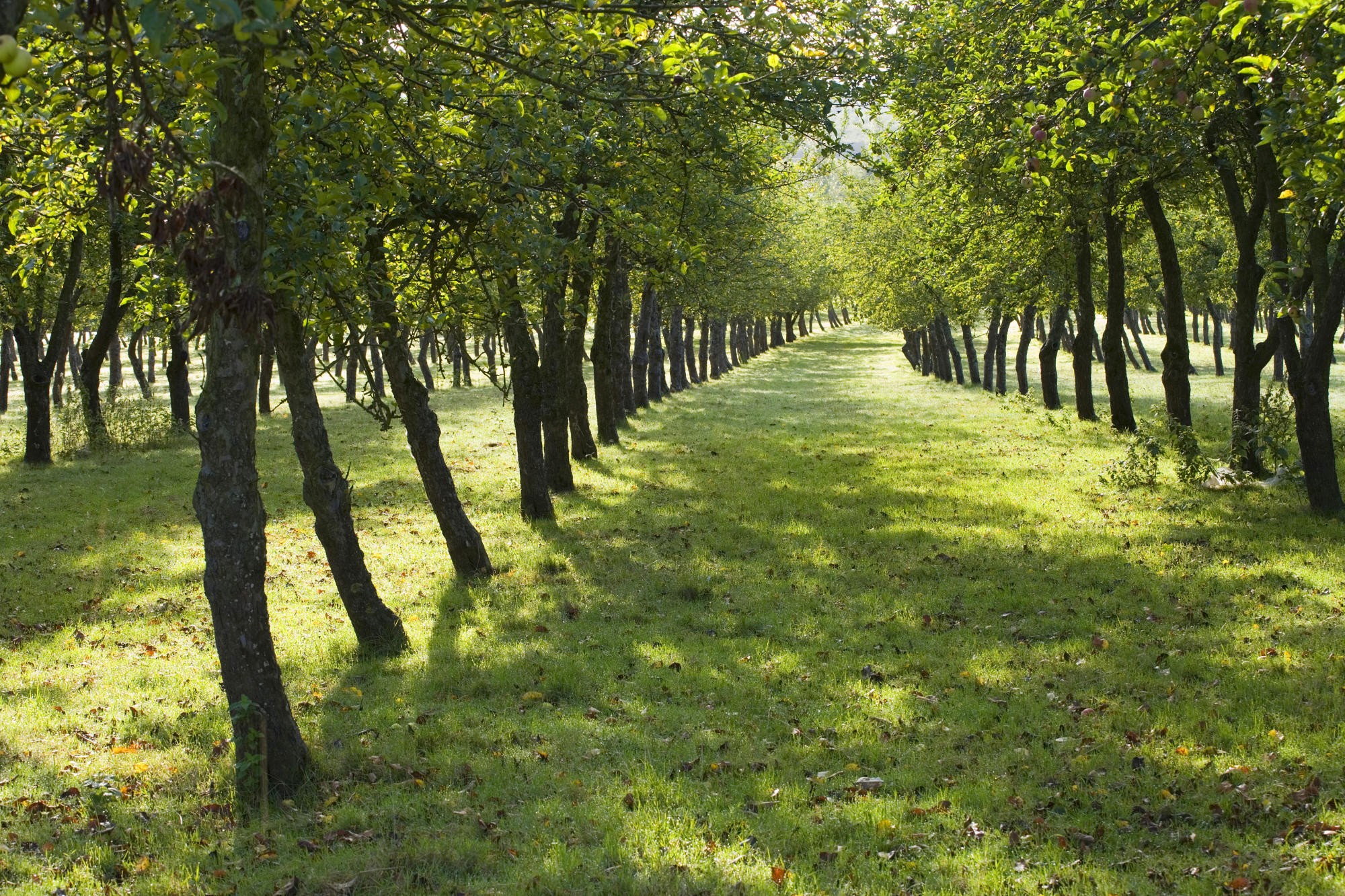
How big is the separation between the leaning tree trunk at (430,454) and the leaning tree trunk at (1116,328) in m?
15.4

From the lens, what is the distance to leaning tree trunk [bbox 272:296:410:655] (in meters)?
9.83

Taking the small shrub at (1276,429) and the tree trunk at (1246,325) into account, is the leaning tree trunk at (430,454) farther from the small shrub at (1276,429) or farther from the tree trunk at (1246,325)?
the tree trunk at (1246,325)

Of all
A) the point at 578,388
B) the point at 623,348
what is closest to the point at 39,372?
the point at 578,388

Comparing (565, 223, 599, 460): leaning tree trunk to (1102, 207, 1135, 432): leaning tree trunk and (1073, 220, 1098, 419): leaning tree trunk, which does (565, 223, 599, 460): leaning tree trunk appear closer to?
(1073, 220, 1098, 419): leaning tree trunk

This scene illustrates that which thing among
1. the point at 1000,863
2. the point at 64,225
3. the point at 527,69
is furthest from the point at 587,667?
the point at 64,225

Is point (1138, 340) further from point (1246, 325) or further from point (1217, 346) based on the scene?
point (1246, 325)

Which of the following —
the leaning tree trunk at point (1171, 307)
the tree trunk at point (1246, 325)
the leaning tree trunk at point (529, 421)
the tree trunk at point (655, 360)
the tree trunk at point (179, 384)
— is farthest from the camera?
the tree trunk at point (655, 360)

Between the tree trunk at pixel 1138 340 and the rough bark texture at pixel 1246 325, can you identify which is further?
the tree trunk at pixel 1138 340

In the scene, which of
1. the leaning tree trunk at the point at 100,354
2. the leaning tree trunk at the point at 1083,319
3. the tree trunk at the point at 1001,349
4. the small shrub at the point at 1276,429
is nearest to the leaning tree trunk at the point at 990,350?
the tree trunk at the point at 1001,349

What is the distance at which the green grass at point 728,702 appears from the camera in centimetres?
600

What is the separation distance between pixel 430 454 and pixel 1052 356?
25729 mm

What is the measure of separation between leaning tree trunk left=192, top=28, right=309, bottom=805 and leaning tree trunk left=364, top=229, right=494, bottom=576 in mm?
4217

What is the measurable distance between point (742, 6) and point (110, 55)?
14.3ft

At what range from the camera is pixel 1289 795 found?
6.41 metres
